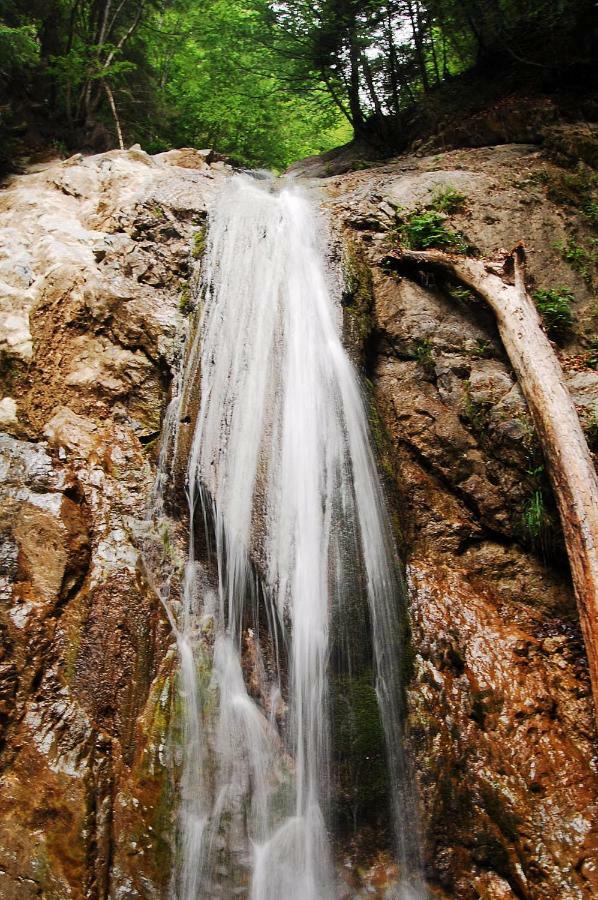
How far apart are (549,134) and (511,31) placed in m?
2.18

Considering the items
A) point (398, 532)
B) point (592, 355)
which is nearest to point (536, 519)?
point (398, 532)

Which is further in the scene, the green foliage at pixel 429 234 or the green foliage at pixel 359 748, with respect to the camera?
the green foliage at pixel 429 234

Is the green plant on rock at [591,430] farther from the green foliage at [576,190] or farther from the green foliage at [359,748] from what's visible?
the green foliage at [576,190]

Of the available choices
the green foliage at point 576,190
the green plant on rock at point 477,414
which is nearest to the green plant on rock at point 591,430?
the green plant on rock at point 477,414

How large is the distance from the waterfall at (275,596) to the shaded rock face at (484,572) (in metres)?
0.30

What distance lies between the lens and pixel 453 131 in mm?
9078

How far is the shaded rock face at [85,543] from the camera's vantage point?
130 inches

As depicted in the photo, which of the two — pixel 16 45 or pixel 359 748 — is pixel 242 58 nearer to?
pixel 16 45

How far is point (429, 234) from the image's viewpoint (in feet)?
21.8

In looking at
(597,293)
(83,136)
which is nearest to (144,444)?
(597,293)

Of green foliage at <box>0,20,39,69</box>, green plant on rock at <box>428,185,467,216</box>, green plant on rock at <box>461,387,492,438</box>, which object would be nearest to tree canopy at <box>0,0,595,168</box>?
green foliage at <box>0,20,39,69</box>

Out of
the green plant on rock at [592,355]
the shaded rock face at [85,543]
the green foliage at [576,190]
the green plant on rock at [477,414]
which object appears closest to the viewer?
the shaded rock face at [85,543]

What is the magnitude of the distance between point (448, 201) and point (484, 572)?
15.9ft

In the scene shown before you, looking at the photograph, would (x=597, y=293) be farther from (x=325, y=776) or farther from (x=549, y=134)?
(x=325, y=776)
